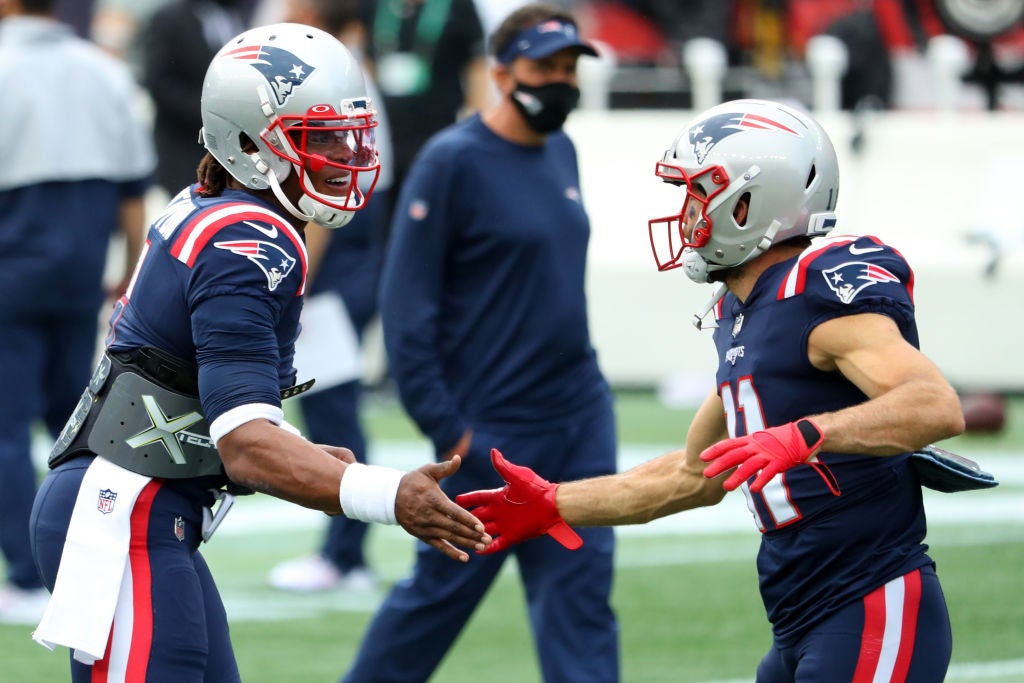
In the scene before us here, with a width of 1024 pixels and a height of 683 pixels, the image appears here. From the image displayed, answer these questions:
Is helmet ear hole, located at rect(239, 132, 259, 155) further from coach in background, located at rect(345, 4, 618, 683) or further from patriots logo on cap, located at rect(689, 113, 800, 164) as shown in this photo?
coach in background, located at rect(345, 4, 618, 683)

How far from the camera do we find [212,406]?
362 centimetres

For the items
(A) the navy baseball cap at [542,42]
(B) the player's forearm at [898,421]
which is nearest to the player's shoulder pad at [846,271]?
(B) the player's forearm at [898,421]

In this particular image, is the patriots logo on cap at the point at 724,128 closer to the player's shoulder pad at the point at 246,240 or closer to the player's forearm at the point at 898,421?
the player's forearm at the point at 898,421

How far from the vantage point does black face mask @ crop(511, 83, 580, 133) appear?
5637 millimetres

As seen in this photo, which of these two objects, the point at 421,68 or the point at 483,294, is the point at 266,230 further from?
the point at 421,68

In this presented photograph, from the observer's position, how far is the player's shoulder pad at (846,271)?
3.81m

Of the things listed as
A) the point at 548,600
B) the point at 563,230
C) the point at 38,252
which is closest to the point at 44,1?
the point at 38,252

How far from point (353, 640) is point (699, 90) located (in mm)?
7238

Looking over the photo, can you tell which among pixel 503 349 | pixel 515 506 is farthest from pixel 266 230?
pixel 503 349

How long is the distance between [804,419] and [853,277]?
335 mm

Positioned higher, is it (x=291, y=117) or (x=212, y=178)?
(x=291, y=117)

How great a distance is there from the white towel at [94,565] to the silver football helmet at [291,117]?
0.71 metres

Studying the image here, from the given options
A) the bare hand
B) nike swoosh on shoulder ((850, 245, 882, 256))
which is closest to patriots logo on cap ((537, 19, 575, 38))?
nike swoosh on shoulder ((850, 245, 882, 256))

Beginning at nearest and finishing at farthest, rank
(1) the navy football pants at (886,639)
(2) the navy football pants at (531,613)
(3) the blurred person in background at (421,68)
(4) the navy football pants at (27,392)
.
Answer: (1) the navy football pants at (886,639) → (2) the navy football pants at (531,613) → (4) the navy football pants at (27,392) → (3) the blurred person in background at (421,68)
